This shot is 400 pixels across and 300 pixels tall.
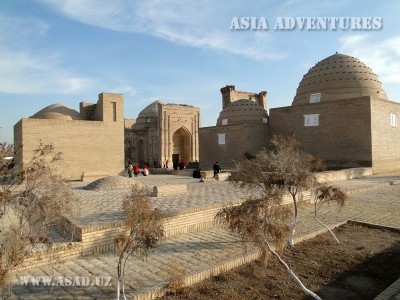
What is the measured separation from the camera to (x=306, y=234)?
6148 mm

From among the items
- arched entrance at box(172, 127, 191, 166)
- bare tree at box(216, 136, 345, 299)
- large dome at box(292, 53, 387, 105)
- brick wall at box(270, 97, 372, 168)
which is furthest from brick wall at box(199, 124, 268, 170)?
bare tree at box(216, 136, 345, 299)

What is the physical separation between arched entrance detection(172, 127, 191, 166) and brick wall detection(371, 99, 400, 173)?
64.0 feet

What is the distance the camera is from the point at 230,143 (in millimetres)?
22984

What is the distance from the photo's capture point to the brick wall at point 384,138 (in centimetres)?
1764

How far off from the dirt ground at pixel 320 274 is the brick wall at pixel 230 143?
15.1 m

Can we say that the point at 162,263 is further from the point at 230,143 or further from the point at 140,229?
the point at 230,143

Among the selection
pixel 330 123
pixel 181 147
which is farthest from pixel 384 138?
pixel 181 147

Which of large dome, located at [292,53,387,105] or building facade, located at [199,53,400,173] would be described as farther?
large dome, located at [292,53,387,105]

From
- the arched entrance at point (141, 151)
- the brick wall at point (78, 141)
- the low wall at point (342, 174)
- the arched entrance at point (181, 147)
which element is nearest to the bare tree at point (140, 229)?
the low wall at point (342, 174)

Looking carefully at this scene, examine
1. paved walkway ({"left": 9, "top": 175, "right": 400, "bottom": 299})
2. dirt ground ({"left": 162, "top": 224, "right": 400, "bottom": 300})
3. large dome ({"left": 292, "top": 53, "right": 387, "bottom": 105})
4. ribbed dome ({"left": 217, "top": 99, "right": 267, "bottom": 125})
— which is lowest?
dirt ground ({"left": 162, "top": 224, "right": 400, "bottom": 300})

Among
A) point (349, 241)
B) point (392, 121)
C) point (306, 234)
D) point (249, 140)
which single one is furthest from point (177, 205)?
point (392, 121)

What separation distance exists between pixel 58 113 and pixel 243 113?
13.9 m

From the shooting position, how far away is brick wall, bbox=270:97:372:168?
1748 centimetres

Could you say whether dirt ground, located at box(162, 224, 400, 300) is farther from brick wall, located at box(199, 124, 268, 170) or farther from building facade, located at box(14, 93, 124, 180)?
brick wall, located at box(199, 124, 268, 170)
